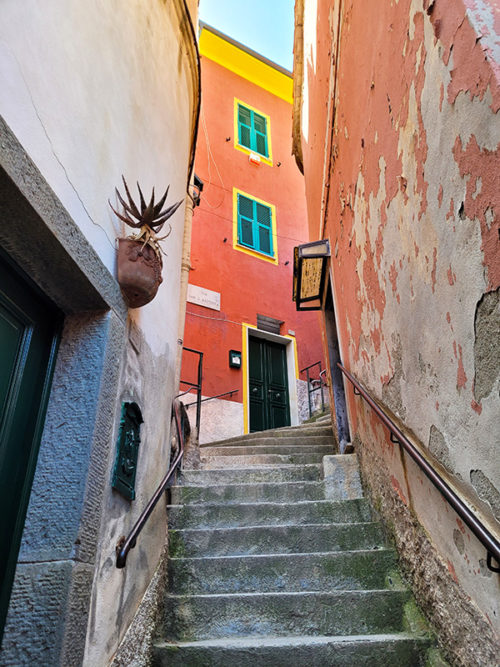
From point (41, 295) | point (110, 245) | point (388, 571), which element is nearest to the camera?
point (41, 295)

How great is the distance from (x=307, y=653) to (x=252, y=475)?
169 centimetres

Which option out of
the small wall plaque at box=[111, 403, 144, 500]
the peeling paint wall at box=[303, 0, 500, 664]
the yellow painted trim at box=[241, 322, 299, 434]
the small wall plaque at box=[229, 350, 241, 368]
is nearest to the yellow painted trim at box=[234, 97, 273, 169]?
the yellow painted trim at box=[241, 322, 299, 434]

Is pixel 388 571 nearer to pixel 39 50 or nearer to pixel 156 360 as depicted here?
pixel 156 360

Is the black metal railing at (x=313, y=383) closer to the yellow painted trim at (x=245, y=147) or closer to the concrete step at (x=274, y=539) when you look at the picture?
the yellow painted trim at (x=245, y=147)

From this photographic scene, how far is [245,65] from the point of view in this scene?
10898 mm

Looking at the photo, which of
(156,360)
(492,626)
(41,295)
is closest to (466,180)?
(492,626)

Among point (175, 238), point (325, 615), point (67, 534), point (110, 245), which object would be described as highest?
point (175, 238)

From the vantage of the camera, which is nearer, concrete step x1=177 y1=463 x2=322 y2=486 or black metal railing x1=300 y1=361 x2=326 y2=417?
concrete step x1=177 y1=463 x2=322 y2=486

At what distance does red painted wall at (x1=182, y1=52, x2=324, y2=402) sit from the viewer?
7855mm

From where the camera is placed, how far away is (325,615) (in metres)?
2.42

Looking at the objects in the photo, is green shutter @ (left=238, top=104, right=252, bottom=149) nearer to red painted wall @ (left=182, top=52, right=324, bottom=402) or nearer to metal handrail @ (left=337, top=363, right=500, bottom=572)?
red painted wall @ (left=182, top=52, right=324, bottom=402)

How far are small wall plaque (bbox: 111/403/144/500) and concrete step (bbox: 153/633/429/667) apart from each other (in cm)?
74

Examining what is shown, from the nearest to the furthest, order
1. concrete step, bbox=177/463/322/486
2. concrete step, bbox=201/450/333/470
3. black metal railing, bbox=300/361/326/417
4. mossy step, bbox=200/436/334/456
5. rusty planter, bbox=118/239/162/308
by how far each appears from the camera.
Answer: rusty planter, bbox=118/239/162/308 < concrete step, bbox=177/463/322/486 < concrete step, bbox=201/450/333/470 < mossy step, bbox=200/436/334/456 < black metal railing, bbox=300/361/326/417

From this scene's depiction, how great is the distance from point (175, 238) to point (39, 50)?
6.90 feet
